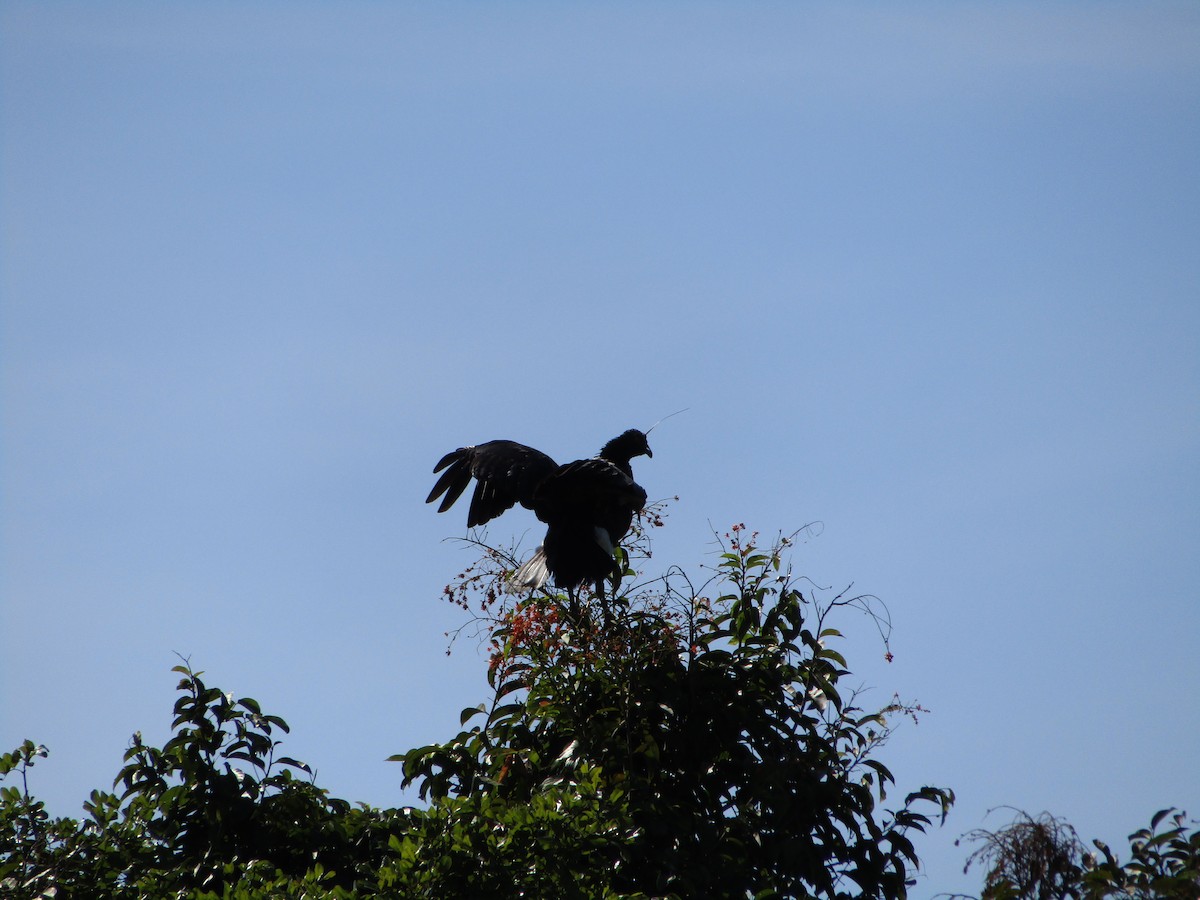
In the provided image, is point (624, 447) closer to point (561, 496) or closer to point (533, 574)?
point (561, 496)

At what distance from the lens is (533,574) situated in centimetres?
679

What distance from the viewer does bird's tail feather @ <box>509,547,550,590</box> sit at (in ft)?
21.3

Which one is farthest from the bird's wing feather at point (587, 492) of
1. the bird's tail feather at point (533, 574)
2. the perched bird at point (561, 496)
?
the bird's tail feather at point (533, 574)

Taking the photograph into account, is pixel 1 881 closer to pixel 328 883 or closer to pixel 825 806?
pixel 328 883

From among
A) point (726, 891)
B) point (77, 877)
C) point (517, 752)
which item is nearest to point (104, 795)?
point (77, 877)

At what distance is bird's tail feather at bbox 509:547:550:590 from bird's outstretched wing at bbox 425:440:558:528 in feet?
2.15

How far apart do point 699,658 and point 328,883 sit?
1964 millimetres

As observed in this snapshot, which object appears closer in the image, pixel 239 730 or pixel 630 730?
pixel 630 730

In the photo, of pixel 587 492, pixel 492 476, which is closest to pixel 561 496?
pixel 587 492

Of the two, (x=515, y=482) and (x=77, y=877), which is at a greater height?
(x=515, y=482)

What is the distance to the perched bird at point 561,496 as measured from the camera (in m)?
6.80

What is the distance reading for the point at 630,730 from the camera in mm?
5793

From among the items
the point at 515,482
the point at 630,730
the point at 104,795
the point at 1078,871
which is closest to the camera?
the point at 1078,871

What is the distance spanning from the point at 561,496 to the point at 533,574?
692 mm
